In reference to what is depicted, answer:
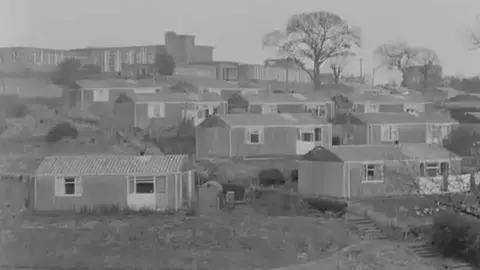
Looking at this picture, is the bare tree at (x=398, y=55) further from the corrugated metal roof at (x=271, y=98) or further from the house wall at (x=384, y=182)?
the house wall at (x=384, y=182)

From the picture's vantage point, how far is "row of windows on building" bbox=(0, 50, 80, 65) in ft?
109

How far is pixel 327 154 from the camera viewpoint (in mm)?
20250

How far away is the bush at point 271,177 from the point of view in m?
21.3

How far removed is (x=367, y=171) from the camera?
2009 cm

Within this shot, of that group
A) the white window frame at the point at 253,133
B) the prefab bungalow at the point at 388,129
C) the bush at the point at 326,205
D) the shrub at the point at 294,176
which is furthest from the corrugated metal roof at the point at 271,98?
the bush at the point at 326,205

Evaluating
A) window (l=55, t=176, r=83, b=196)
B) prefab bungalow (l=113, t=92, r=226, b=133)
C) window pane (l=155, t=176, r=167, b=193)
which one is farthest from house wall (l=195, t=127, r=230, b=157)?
window (l=55, t=176, r=83, b=196)

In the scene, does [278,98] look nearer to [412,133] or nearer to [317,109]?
[317,109]

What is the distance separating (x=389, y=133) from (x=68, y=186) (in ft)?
38.0

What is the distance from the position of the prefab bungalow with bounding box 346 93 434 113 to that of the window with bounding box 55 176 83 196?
→ 52.6ft

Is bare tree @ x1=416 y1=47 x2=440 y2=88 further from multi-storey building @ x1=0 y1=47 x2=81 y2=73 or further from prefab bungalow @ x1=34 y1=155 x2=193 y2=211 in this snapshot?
prefab bungalow @ x1=34 y1=155 x2=193 y2=211

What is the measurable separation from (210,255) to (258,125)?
9.11 metres

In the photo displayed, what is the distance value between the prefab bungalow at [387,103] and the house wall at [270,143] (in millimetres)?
8286

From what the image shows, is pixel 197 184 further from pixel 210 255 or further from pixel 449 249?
pixel 449 249

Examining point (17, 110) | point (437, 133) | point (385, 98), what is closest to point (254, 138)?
point (437, 133)
